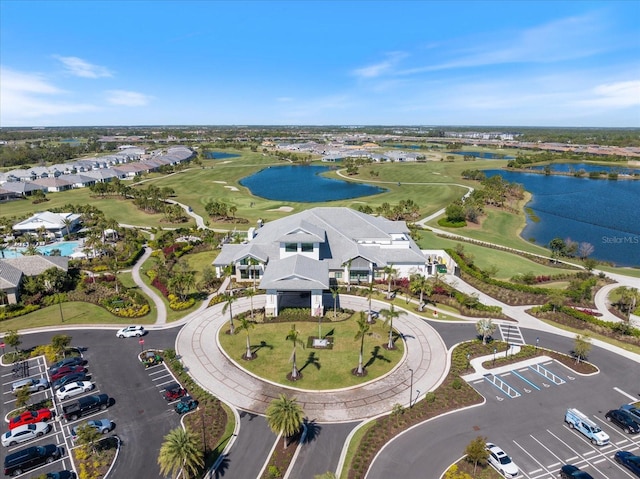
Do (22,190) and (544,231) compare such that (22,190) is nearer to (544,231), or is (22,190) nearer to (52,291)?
(52,291)

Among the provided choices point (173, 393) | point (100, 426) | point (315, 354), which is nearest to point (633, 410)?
point (315, 354)

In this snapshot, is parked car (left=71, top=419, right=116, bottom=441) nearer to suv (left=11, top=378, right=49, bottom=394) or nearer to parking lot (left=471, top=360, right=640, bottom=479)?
suv (left=11, top=378, right=49, bottom=394)

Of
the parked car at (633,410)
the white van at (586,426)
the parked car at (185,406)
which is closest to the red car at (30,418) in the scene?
the parked car at (185,406)

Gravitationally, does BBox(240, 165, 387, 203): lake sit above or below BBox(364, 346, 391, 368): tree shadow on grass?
above

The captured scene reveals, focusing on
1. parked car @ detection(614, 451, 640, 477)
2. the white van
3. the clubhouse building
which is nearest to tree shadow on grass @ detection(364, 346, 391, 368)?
the clubhouse building

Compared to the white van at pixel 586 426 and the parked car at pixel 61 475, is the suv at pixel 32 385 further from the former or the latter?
the white van at pixel 586 426
